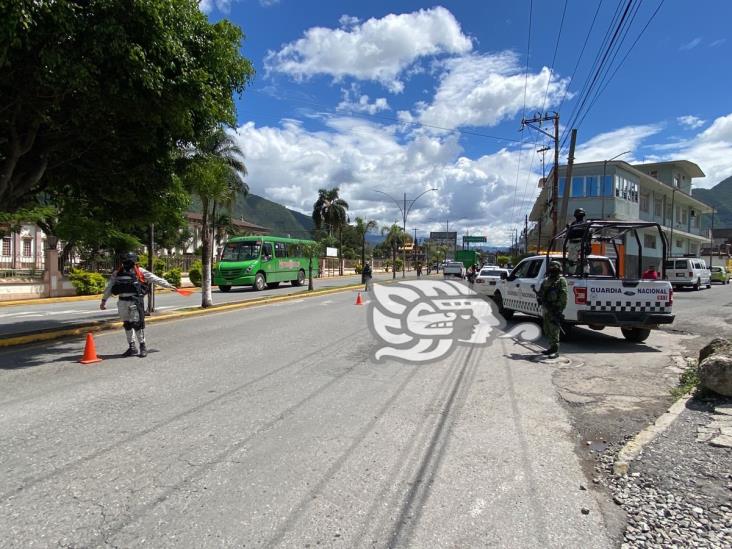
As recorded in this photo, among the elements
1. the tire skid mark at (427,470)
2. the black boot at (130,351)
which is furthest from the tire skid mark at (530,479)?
the black boot at (130,351)

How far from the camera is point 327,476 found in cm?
373

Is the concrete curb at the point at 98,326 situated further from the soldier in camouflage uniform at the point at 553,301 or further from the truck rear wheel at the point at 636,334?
→ the truck rear wheel at the point at 636,334

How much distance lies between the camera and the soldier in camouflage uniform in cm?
838

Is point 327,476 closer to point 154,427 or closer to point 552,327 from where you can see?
point 154,427

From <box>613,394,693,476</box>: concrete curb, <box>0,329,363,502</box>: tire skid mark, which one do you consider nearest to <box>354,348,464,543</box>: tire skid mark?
<box>613,394,693,476</box>: concrete curb

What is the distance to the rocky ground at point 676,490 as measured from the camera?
2.99 m

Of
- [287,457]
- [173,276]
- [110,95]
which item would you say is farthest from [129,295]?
[173,276]

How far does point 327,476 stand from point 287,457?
19.1 inches

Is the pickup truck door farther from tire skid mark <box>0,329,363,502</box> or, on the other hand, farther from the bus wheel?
the bus wheel

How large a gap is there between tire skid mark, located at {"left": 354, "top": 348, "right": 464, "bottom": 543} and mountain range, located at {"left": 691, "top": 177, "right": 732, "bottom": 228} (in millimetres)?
164666

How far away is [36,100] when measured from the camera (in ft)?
26.0

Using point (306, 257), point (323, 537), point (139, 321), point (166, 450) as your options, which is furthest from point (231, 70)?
point (306, 257)

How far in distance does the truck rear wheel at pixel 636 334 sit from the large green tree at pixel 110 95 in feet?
30.7

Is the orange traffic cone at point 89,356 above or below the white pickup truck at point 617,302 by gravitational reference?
below
